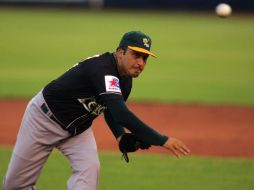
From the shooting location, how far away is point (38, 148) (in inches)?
247

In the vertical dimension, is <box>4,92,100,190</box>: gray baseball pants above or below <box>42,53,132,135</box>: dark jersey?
below

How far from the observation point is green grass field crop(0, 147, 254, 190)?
8.12m

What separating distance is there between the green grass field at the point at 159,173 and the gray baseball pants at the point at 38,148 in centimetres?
161

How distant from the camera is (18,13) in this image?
3400 centimetres

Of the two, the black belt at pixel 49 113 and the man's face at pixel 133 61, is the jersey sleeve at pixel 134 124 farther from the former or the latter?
the black belt at pixel 49 113

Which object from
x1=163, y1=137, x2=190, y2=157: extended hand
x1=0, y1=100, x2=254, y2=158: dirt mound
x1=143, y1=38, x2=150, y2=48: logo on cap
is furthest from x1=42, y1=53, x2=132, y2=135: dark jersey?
x1=0, y1=100, x2=254, y2=158: dirt mound

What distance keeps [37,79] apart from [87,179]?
456 inches

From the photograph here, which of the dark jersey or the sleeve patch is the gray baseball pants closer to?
the dark jersey

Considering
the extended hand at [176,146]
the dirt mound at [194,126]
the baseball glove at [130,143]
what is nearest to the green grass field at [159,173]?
the dirt mound at [194,126]

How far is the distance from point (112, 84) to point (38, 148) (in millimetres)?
1099

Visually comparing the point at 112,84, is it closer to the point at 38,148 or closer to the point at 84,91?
the point at 84,91

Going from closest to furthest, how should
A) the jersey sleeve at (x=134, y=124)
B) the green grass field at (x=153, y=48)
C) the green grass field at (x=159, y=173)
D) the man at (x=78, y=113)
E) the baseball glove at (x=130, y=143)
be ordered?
the jersey sleeve at (x=134, y=124) < the man at (x=78, y=113) < the baseball glove at (x=130, y=143) < the green grass field at (x=159, y=173) < the green grass field at (x=153, y=48)

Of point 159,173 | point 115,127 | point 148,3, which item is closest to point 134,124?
point 115,127

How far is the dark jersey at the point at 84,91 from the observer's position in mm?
5812
